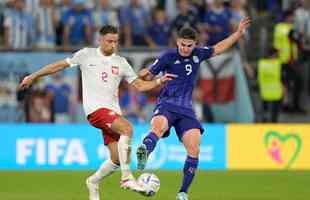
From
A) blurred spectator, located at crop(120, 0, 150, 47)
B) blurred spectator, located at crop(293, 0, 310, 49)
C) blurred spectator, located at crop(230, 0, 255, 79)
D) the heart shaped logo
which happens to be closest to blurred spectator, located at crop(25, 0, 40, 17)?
blurred spectator, located at crop(120, 0, 150, 47)

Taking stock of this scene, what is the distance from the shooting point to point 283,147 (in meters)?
21.6

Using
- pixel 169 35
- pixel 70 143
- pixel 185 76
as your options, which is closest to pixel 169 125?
pixel 185 76

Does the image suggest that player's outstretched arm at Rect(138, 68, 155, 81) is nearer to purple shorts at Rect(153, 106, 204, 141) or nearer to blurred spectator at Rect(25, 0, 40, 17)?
purple shorts at Rect(153, 106, 204, 141)

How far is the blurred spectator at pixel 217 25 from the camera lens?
22.9 meters

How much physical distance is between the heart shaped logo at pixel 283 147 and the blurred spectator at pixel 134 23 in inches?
147

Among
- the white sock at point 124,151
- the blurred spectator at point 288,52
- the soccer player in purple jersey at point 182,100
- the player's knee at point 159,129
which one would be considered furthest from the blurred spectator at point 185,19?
the white sock at point 124,151

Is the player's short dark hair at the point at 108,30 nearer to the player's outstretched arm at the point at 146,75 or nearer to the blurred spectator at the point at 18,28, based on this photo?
the player's outstretched arm at the point at 146,75

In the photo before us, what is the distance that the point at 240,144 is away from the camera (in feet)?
71.2

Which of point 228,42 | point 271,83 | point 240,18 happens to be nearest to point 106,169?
point 228,42

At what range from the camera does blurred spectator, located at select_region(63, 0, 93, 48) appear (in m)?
22.7

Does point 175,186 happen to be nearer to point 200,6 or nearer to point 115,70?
point 115,70

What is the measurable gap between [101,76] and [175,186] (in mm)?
3728

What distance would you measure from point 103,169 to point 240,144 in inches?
340

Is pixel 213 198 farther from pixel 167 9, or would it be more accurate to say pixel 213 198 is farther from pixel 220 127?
pixel 167 9
